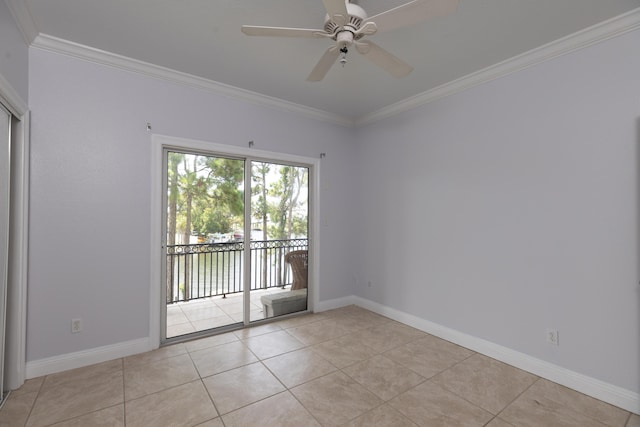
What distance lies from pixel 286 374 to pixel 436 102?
3.20 meters

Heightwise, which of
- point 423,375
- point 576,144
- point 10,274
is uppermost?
point 576,144

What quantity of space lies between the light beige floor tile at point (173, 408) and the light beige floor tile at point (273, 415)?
0.55ft

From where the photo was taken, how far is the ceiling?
202 centimetres

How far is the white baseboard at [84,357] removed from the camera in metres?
2.37

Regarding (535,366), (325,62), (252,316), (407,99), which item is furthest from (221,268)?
(535,366)

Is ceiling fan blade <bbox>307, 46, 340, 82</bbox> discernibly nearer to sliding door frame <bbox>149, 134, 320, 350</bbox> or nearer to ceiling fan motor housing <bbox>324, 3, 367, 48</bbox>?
ceiling fan motor housing <bbox>324, 3, 367, 48</bbox>

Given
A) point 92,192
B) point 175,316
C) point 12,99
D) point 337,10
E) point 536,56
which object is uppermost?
point 536,56

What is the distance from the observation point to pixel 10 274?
2207 mm

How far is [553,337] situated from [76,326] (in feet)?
13.3

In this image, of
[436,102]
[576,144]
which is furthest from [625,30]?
[436,102]

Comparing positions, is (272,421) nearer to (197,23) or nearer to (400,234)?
(400,234)

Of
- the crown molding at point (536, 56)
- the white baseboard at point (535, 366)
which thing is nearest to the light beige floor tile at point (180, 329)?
the white baseboard at point (535, 366)

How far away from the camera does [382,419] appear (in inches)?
76.7

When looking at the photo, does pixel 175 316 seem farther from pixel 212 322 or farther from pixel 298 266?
pixel 298 266
